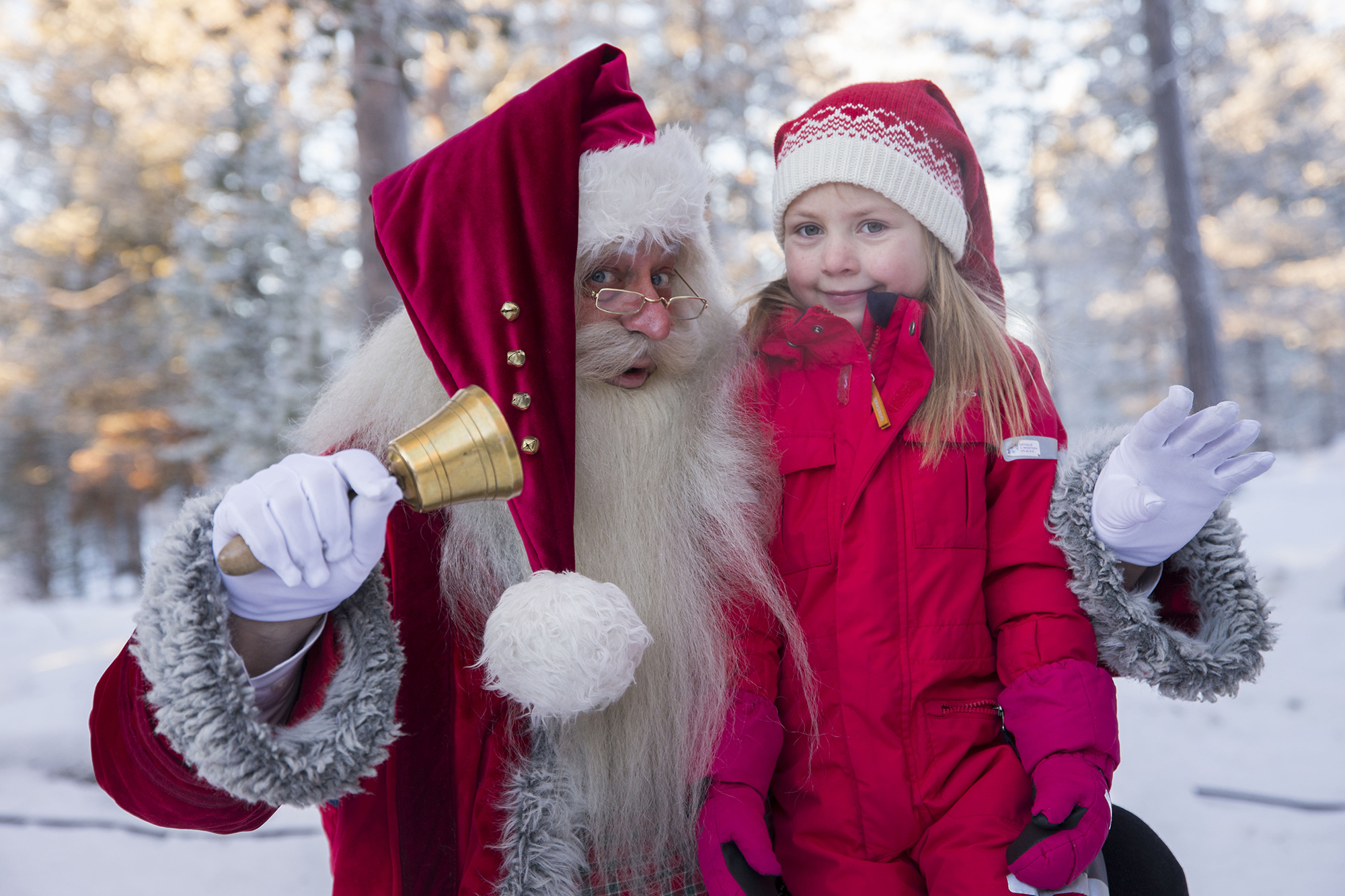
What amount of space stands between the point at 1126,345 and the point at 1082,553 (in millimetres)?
21887

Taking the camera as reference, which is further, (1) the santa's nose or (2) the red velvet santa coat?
(1) the santa's nose

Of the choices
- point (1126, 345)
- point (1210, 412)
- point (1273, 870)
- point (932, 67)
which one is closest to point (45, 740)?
point (1210, 412)

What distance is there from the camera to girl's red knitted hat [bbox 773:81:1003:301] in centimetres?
195

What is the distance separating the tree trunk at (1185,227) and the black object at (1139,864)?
24.3 ft

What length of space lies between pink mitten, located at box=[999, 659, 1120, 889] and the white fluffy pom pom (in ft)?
2.54

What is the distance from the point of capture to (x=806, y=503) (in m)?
1.87

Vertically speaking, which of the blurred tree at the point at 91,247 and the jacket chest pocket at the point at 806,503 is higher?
the blurred tree at the point at 91,247

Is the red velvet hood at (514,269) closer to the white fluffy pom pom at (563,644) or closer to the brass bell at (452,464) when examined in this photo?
the white fluffy pom pom at (563,644)

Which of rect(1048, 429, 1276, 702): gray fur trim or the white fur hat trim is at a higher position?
the white fur hat trim

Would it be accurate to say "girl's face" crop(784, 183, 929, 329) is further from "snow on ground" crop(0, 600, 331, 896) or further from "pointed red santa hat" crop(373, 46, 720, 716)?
"snow on ground" crop(0, 600, 331, 896)

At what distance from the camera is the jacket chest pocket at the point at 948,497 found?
1.76m

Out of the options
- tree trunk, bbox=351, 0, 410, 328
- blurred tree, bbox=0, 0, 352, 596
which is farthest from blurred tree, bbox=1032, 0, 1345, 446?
blurred tree, bbox=0, 0, 352, 596

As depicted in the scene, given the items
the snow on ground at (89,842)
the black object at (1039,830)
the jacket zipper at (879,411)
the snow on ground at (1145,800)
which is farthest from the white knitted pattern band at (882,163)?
the snow on ground at (89,842)

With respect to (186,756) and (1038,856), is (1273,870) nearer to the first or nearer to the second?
(1038,856)
